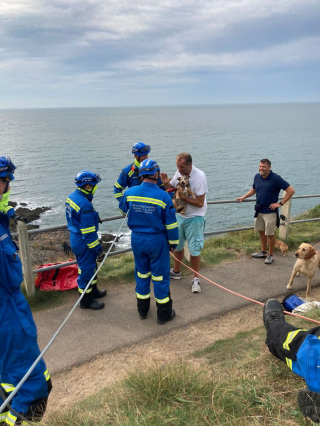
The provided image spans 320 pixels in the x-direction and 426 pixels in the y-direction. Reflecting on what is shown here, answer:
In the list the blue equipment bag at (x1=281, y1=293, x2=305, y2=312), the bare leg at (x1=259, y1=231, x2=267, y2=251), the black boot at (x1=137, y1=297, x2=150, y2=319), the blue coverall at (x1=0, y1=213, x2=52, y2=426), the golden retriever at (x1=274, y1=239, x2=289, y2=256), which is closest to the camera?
the blue coverall at (x1=0, y1=213, x2=52, y2=426)

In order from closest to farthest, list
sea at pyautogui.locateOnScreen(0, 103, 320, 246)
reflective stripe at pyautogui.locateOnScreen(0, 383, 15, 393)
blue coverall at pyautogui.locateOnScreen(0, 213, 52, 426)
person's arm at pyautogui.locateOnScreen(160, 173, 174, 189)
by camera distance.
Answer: blue coverall at pyautogui.locateOnScreen(0, 213, 52, 426) < reflective stripe at pyautogui.locateOnScreen(0, 383, 15, 393) < person's arm at pyautogui.locateOnScreen(160, 173, 174, 189) < sea at pyautogui.locateOnScreen(0, 103, 320, 246)

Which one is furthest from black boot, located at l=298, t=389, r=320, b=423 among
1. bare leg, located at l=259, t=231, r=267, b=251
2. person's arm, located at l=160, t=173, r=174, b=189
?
bare leg, located at l=259, t=231, r=267, b=251

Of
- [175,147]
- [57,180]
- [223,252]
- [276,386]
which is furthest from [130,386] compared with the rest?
[175,147]

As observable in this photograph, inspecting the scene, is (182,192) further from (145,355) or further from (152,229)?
(145,355)

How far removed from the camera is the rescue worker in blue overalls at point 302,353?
8.68ft

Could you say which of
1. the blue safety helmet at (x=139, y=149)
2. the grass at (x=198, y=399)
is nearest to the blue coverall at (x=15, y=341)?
the grass at (x=198, y=399)

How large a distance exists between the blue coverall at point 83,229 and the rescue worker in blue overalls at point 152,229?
0.53 meters

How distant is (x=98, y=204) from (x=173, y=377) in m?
23.6

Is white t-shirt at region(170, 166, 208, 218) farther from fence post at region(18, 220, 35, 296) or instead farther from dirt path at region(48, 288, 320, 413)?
fence post at region(18, 220, 35, 296)

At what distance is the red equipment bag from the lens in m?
5.60

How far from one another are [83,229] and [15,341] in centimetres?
213

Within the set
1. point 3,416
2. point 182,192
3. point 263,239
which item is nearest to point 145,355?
point 3,416

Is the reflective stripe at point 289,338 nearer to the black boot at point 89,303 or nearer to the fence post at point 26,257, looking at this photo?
the black boot at point 89,303

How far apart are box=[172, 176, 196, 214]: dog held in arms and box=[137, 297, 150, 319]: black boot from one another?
155cm
